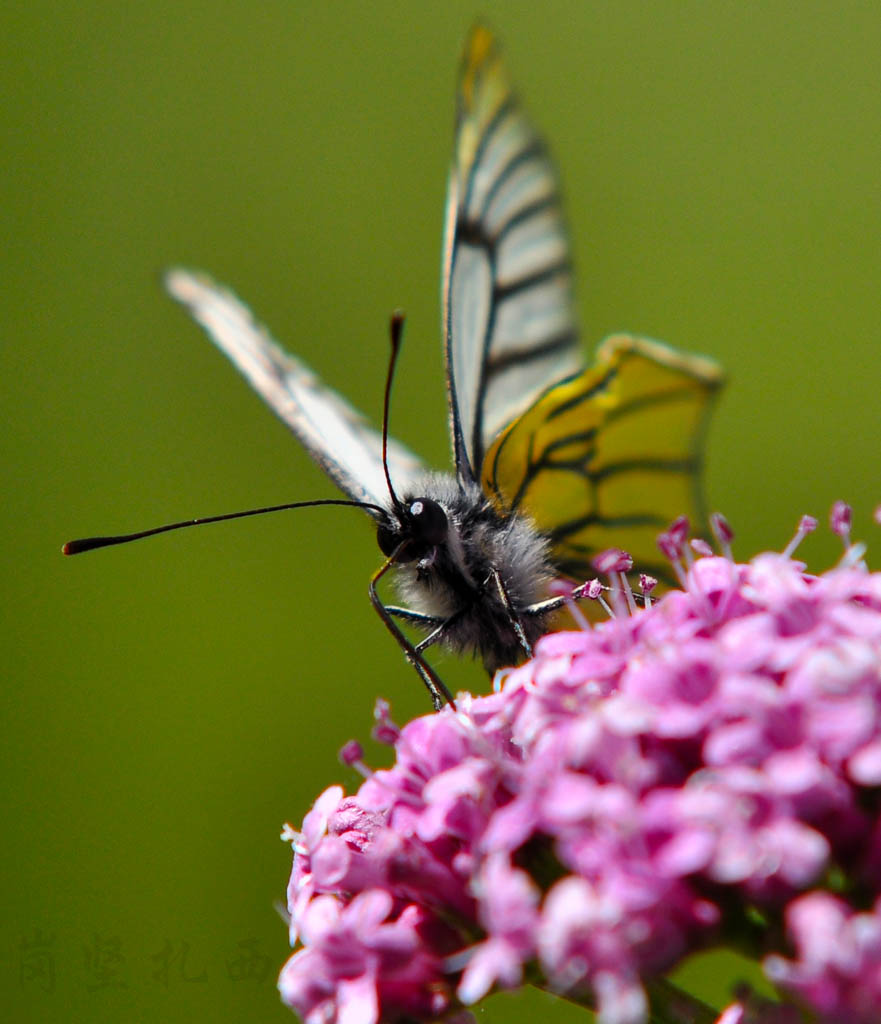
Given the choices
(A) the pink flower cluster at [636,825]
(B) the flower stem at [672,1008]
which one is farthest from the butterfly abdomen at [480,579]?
(B) the flower stem at [672,1008]

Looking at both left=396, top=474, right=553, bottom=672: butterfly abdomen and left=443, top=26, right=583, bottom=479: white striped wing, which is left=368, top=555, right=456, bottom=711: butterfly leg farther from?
left=443, top=26, right=583, bottom=479: white striped wing

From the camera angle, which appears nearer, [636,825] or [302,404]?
[636,825]

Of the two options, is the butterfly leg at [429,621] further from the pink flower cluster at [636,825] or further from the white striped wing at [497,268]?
the pink flower cluster at [636,825]

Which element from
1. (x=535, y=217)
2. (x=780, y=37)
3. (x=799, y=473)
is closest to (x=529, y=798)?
(x=535, y=217)

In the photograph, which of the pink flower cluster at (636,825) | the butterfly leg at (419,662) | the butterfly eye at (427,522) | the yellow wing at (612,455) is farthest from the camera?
the yellow wing at (612,455)

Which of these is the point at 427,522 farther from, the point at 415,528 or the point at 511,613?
the point at 511,613

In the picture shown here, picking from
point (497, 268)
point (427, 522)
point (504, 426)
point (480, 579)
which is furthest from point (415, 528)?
point (497, 268)

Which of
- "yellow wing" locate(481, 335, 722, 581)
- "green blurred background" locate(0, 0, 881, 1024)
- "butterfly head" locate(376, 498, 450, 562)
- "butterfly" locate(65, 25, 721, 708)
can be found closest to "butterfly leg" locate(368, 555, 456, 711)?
"butterfly" locate(65, 25, 721, 708)
